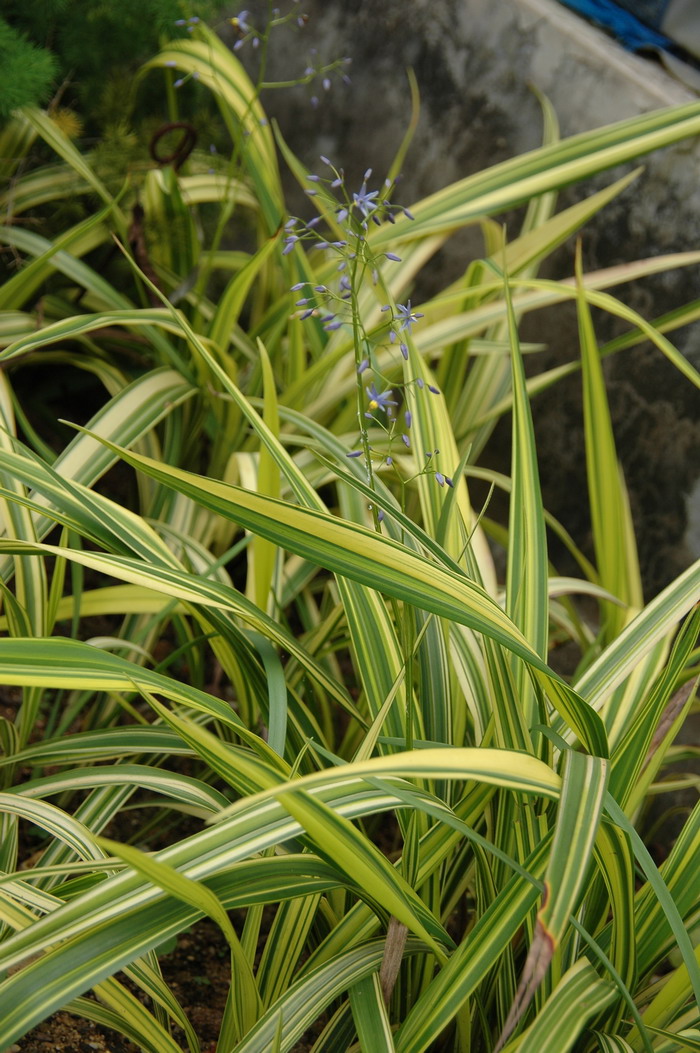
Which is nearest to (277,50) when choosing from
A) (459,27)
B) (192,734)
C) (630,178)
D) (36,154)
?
(459,27)

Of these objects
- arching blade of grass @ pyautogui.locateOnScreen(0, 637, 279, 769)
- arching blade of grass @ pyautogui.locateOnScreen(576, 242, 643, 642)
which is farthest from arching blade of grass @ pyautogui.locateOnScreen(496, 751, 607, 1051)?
arching blade of grass @ pyautogui.locateOnScreen(576, 242, 643, 642)

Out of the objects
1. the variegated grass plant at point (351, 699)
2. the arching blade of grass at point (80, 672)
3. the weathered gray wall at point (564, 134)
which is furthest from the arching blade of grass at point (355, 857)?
the weathered gray wall at point (564, 134)

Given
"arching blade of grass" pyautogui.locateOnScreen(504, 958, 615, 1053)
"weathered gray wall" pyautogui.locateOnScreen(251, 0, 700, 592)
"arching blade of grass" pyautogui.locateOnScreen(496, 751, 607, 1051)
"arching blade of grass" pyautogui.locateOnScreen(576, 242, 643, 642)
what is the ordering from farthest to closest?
1. "weathered gray wall" pyautogui.locateOnScreen(251, 0, 700, 592)
2. "arching blade of grass" pyautogui.locateOnScreen(576, 242, 643, 642)
3. "arching blade of grass" pyautogui.locateOnScreen(504, 958, 615, 1053)
4. "arching blade of grass" pyautogui.locateOnScreen(496, 751, 607, 1051)

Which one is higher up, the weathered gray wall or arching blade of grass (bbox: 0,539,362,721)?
the weathered gray wall

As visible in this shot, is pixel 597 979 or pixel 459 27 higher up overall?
pixel 459 27

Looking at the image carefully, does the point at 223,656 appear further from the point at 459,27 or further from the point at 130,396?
the point at 459,27

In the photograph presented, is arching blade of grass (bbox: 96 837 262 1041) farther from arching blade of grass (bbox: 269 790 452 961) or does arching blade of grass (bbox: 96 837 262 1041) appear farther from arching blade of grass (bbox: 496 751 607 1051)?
arching blade of grass (bbox: 496 751 607 1051)

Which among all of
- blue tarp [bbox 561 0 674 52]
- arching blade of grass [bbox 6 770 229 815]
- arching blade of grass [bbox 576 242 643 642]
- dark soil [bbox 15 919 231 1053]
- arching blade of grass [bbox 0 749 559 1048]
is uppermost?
blue tarp [bbox 561 0 674 52]
